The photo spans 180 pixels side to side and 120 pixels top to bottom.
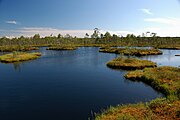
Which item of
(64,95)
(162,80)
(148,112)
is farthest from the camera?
(162,80)

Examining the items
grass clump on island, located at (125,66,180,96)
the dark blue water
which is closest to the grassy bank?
the dark blue water

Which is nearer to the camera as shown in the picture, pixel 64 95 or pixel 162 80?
pixel 64 95

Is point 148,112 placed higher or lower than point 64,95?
higher

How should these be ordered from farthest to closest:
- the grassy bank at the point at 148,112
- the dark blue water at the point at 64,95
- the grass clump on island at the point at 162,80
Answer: the grass clump on island at the point at 162,80 < the dark blue water at the point at 64,95 < the grassy bank at the point at 148,112

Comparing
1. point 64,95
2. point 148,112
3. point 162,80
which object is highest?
point 162,80

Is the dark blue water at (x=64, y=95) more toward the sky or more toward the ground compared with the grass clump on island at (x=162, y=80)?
more toward the ground

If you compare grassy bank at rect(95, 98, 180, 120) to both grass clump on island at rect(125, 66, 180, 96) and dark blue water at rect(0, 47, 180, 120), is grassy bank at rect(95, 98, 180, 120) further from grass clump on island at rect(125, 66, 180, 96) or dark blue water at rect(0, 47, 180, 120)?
grass clump on island at rect(125, 66, 180, 96)

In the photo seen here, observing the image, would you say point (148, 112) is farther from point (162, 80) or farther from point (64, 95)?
point (162, 80)

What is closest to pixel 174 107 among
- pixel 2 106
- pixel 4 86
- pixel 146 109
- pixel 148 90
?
pixel 146 109

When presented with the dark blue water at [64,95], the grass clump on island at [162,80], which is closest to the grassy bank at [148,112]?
the dark blue water at [64,95]

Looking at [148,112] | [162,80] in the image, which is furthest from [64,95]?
[162,80]

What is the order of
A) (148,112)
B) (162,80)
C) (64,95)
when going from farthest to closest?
1. (162,80)
2. (64,95)
3. (148,112)

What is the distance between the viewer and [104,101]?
29.4 metres

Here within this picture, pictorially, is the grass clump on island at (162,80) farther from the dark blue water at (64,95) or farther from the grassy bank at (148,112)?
the grassy bank at (148,112)
